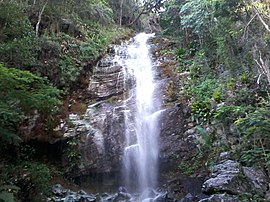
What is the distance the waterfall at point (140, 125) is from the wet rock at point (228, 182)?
2378mm

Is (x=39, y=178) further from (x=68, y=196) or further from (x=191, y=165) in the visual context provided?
(x=191, y=165)

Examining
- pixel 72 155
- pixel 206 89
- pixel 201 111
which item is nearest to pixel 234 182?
pixel 201 111

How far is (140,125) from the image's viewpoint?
996 centimetres

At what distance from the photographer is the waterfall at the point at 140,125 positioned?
8.87 metres

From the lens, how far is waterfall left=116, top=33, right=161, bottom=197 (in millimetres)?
8867

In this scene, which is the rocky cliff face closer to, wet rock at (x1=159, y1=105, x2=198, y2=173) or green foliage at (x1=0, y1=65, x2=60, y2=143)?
wet rock at (x1=159, y1=105, x2=198, y2=173)

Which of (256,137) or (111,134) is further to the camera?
(111,134)

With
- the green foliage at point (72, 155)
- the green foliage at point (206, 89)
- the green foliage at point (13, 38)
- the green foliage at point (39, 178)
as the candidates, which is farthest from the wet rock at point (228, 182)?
the green foliage at point (13, 38)

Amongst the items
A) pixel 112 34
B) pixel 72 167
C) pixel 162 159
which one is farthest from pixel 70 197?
pixel 112 34

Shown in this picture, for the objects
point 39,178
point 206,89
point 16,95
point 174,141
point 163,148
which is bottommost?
point 39,178

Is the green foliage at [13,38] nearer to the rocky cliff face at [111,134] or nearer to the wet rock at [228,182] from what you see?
the rocky cliff face at [111,134]

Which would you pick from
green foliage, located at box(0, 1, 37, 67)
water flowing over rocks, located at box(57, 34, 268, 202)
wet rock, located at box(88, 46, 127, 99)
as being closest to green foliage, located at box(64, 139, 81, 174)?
water flowing over rocks, located at box(57, 34, 268, 202)

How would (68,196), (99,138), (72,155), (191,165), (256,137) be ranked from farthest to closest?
(99,138)
(72,155)
(191,165)
(68,196)
(256,137)

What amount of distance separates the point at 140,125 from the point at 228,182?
4.15m
